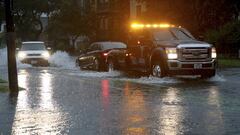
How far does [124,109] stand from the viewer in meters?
12.2

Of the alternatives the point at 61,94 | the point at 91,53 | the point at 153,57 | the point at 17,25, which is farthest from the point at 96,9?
the point at 61,94

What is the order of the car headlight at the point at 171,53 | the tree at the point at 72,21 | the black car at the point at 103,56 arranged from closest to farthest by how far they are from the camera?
1. the car headlight at the point at 171,53
2. the black car at the point at 103,56
3. the tree at the point at 72,21

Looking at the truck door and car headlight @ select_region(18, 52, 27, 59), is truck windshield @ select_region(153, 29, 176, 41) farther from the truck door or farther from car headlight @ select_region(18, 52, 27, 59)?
car headlight @ select_region(18, 52, 27, 59)

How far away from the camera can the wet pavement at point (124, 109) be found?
9719mm

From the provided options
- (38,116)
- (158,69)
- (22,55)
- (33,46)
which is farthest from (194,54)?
(33,46)

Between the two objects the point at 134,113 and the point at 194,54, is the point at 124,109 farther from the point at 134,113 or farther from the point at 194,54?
the point at 194,54

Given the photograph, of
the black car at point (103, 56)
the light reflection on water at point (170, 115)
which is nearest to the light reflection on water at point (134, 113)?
the light reflection on water at point (170, 115)

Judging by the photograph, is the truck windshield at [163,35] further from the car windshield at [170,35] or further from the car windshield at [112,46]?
the car windshield at [112,46]

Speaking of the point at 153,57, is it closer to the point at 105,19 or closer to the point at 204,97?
the point at 204,97

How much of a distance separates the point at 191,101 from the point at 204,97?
3.05 feet

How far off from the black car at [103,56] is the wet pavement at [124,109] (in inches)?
259

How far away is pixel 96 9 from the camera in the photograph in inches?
2972

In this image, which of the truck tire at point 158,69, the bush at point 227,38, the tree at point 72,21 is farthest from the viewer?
the tree at point 72,21

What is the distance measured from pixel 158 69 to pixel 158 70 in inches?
1.3
